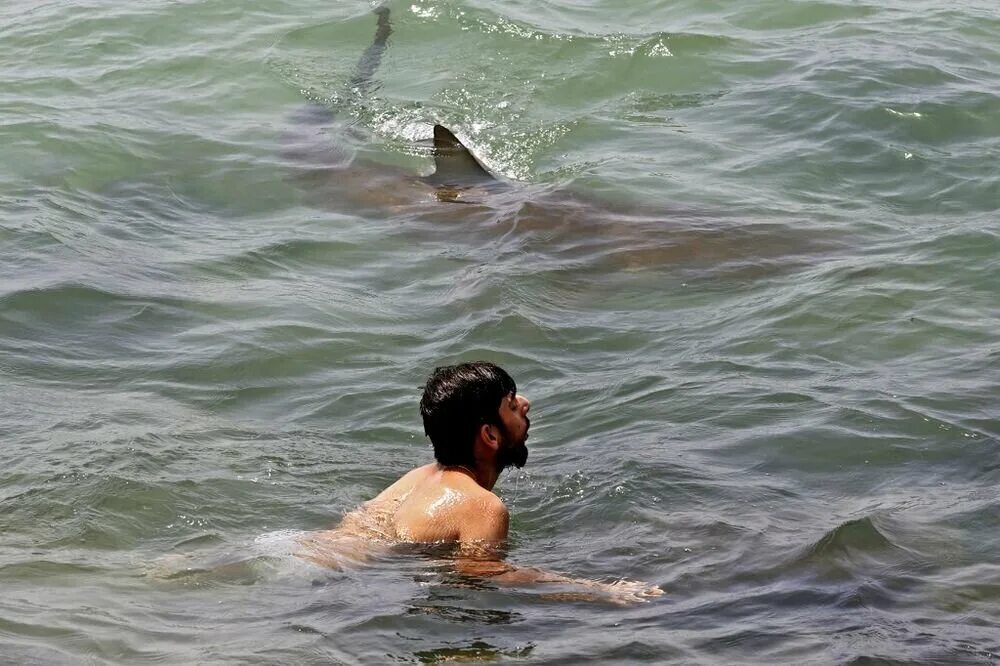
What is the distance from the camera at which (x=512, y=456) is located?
5359mm

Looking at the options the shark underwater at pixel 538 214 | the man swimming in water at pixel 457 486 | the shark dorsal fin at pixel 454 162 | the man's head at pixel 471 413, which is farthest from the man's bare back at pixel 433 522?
the shark dorsal fin at pixel 454 162

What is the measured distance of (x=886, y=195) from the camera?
31.1 feet

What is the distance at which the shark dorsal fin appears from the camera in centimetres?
1013

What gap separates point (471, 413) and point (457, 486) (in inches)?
10.9

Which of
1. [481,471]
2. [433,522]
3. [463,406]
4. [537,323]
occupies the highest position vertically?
[463,406]

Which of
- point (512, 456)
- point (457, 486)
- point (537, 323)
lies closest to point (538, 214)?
point (537, 323)

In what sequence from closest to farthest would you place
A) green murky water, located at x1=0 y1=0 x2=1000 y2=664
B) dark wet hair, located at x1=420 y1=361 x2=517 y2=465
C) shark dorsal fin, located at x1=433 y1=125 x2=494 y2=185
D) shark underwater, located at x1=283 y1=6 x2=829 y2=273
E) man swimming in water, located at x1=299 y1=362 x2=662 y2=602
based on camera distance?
green murky water, located at x1=0 y1=0 x2=1000 y2=664
man swimming in water, located at x1=299 y1=362 x2=662 y2=602
dark wet hair, located at x1=420 y1=361 x2=517 y2=465
shark underwater, located at x1=283 y1=6 x2=829 y2=273
shark dorsal fin, located at x1=433 y1=125 x2=494 y2=185

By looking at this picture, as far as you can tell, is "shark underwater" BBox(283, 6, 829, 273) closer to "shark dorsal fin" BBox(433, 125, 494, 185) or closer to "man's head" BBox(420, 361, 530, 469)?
"shark dorsal fin" BBox(433, 125, 494, 185)

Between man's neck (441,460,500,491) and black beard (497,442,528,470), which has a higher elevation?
black beard (497,442,528,470)

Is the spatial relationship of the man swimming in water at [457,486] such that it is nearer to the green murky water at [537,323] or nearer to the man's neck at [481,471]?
the man's neck at [481,471]

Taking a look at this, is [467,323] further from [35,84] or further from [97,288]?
[35,84]

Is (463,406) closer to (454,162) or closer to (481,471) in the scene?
(481,471)

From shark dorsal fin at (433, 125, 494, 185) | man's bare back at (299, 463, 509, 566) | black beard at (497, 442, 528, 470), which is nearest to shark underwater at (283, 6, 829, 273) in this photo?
shark dorsal fin at (433, 125, 494, 185)

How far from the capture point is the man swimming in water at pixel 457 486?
516cm
